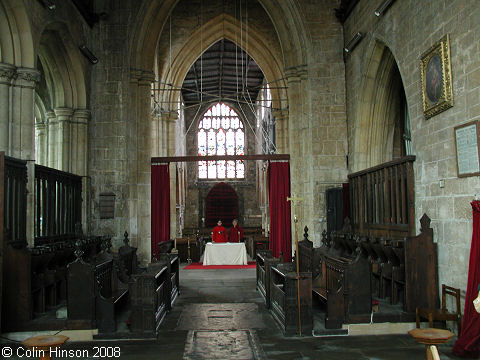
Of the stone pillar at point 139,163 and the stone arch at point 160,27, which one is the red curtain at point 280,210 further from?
the stone pillar at point 139,163

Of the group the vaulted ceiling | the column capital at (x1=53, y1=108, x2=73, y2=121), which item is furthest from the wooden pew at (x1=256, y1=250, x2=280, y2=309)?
the vaulted ceiling

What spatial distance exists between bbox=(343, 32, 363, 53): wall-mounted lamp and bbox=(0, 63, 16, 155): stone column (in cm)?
603

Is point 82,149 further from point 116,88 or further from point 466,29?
point 466,29

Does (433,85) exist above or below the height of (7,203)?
above

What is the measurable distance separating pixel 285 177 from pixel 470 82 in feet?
20.0

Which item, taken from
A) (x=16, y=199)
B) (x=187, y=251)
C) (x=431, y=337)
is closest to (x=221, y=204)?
(x=187, y=251)

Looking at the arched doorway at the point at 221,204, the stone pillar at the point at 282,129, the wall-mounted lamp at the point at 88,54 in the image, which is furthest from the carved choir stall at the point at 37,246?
the arched doorway at the point at 221,204

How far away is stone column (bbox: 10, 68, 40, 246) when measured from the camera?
6.98m

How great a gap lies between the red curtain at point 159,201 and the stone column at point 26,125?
4.25 metres

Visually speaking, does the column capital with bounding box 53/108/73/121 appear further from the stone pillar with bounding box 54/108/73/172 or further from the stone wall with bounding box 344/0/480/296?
the stone wall with bounding box 344/0/480/296

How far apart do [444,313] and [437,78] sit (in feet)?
9.37

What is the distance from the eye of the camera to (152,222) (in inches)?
446

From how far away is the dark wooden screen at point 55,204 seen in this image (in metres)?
7.85

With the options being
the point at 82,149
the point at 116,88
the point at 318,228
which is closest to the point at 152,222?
the point at 82,149
